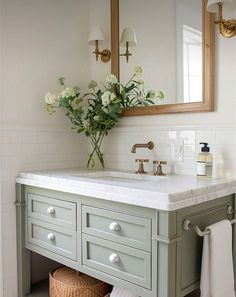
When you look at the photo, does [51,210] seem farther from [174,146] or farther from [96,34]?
[96,34]

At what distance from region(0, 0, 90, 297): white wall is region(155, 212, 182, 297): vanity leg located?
3.60 feet

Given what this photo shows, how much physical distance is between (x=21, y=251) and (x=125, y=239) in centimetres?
92

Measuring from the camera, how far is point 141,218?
1.35 m

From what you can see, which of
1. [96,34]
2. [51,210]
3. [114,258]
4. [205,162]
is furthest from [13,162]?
[205,162]

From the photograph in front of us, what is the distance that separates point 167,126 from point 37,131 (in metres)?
0.85

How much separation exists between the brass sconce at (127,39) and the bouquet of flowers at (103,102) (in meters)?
0.16

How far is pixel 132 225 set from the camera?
1396 mm

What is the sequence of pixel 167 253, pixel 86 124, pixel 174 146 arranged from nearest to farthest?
pixel 167 253
pixel 174 146
pixel 86 124

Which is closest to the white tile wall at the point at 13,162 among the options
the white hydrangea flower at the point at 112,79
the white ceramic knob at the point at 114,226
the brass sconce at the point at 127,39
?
the white hydrangea flower at the point at 112,79

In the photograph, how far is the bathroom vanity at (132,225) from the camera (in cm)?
129

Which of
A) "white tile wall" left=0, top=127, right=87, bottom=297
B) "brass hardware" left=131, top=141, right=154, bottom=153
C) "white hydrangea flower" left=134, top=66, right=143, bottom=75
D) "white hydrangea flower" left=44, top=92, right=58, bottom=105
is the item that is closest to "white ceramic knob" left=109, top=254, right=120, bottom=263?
"brass hardware" left=131, top=141, right=154, bottom=153

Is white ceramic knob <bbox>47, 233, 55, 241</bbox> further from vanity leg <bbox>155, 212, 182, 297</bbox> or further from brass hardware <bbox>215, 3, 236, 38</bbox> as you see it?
brass hardware <bbox>215, 3, 236, 38</bbox>

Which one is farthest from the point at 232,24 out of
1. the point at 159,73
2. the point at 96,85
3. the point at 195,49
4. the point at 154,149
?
the point at 96,85

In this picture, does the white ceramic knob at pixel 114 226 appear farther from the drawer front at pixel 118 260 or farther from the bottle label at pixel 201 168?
the bottle label at pixel 201 168
